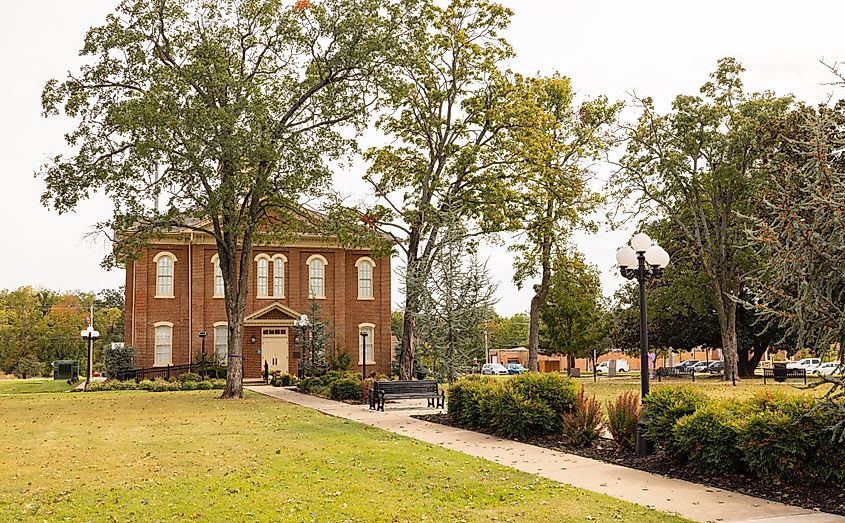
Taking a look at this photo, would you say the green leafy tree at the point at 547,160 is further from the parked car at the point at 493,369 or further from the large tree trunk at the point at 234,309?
the parked car at the point at 493,369

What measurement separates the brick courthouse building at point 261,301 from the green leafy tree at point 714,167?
1498 cm

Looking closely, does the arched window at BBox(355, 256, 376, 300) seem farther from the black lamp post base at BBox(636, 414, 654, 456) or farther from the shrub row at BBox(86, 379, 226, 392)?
the black lamp post base at BBox(636, 414, 654, 456)

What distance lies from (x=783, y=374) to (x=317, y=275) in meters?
23.1

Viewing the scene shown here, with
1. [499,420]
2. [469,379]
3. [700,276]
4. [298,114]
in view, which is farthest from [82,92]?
[700,276]

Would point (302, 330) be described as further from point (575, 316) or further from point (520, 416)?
point (520, 416)

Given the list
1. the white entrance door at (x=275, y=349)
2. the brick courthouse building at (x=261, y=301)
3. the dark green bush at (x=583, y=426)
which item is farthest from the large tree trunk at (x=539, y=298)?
the dark green bush at (x=583, y=426)

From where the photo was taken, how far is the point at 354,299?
4409 cm

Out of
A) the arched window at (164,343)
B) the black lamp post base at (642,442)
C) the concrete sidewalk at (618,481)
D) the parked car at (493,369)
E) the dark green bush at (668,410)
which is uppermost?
the arched window at (164,343)

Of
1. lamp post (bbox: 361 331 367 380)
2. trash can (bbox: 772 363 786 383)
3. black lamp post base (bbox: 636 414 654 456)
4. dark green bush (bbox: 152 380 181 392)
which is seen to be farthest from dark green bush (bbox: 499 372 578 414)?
trash can (bbox: 772 363 786 383)

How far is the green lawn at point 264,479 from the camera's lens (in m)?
8.46

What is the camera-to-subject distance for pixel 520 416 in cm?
1500

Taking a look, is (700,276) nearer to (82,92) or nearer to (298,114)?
(298,114)

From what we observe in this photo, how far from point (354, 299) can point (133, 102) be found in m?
21.8

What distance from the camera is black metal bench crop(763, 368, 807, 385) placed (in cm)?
3521
